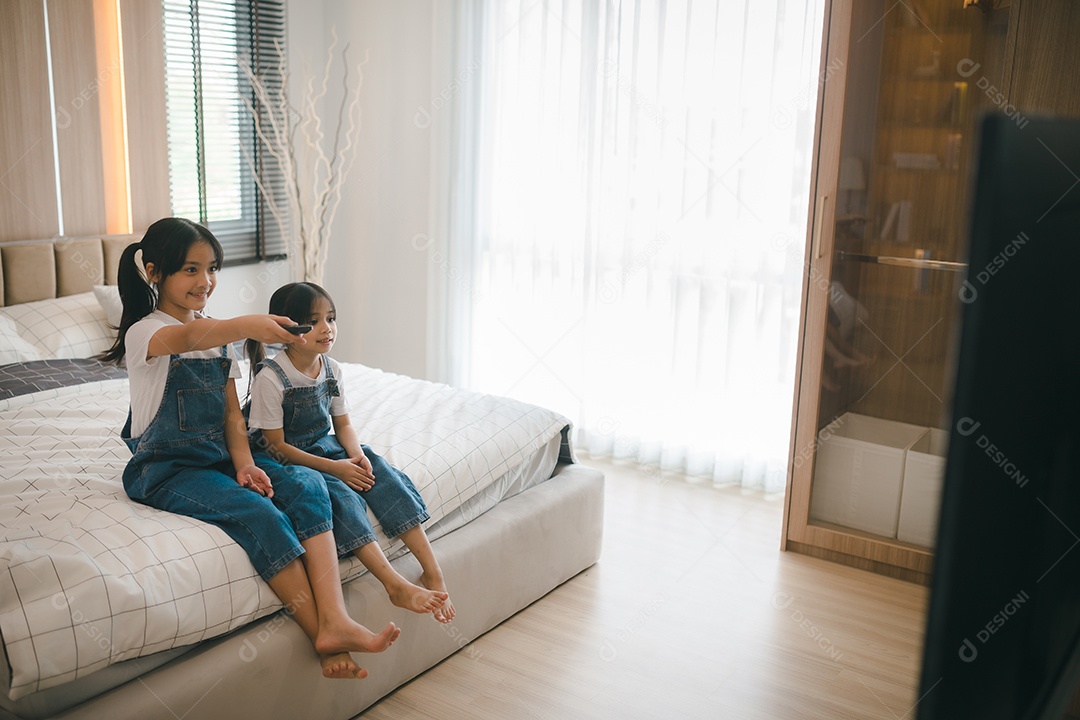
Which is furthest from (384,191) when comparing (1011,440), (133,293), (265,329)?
(1011,440)

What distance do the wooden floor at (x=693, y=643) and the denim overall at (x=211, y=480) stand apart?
0.58 meters

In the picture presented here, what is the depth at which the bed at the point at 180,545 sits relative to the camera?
1644 mm

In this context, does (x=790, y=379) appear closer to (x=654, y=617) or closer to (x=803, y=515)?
(x=803, y=515)

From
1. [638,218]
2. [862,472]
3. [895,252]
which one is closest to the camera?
[895,252]

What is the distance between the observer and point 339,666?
1935 millimetres

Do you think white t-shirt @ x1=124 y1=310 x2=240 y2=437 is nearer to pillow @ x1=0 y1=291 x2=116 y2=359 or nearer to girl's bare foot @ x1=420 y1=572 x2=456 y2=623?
girl's bare foot @ x1=420 y1=572 x2=456 y2=623

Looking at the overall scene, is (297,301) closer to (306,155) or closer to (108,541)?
(108,541)

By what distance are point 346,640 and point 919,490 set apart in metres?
1.95

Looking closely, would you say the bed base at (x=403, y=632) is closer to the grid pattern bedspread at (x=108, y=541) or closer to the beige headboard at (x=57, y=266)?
the grid pattern bedspread at (x=108, y=541)

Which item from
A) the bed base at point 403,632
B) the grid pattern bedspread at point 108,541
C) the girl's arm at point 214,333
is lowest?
the bed base at point 403,632

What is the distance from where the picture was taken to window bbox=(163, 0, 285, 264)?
4043 mm

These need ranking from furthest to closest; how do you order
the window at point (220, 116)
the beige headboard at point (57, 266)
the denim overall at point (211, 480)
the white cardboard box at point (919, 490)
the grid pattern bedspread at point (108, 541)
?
the window at point (220, 116) < the beige headboard at point (57, 266) < the white cardboard box at point (919, 490) < the denim overall at point (211, 480) < the grid pattern bedspread at point (108, 541)

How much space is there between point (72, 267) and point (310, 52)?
1715mm

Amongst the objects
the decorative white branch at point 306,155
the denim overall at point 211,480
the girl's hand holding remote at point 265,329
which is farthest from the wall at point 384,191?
the girl's hand holding remote at point 265,329
